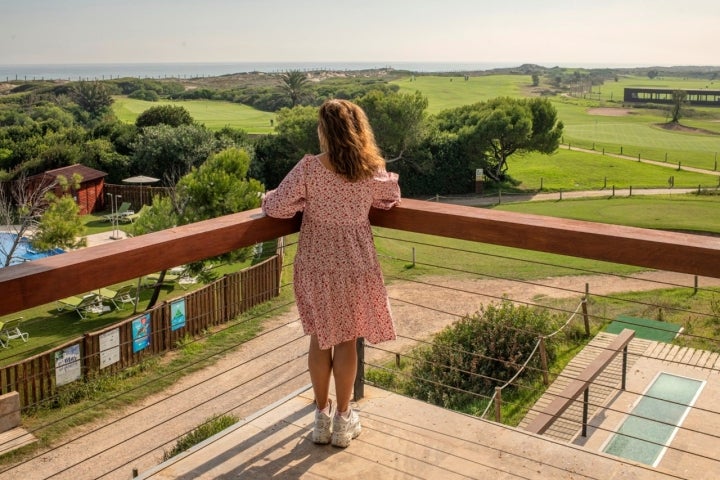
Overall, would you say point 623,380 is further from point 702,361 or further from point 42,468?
point 42,468

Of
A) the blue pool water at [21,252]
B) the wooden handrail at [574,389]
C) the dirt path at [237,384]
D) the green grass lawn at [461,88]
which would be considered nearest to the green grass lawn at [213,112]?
the green grass lawn at [461,88]

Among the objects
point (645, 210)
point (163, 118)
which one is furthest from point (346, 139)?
point (163, 118)

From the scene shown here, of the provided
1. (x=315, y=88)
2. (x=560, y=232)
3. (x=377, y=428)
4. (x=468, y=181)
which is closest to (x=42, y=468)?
(x=377, y=428)

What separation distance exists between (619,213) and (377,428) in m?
26.1

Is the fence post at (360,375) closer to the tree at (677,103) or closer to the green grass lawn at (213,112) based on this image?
the green grass lawn at (213,112)

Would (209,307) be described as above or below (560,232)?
below

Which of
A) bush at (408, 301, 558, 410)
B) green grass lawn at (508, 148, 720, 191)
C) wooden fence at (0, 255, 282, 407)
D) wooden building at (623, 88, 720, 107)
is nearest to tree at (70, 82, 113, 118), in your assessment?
green grass lawn at (508, 148, 720, 191)

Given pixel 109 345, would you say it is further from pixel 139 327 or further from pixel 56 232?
pixel 56 232

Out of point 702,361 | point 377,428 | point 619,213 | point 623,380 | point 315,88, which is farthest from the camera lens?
point 315,88

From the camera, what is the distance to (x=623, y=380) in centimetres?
841

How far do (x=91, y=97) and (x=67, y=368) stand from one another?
5951 centimetres

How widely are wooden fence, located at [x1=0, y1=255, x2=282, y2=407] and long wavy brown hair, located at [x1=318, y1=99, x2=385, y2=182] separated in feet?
24.2

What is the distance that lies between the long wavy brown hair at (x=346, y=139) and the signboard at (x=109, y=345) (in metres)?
10.6

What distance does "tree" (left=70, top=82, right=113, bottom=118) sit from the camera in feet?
216
